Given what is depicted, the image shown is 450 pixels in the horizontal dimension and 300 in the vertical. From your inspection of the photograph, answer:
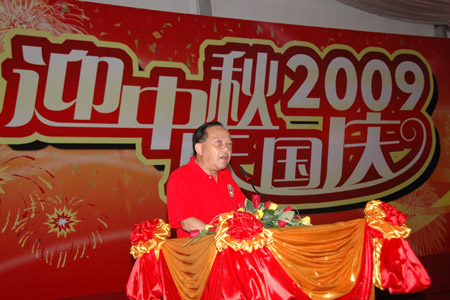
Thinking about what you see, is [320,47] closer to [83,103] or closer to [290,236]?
[83,103]

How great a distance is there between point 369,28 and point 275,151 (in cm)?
199

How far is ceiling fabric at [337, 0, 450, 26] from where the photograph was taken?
548 cm

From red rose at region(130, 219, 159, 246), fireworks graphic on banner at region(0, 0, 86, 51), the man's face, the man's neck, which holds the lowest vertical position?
red rose at region(130, 219, 159, 246)

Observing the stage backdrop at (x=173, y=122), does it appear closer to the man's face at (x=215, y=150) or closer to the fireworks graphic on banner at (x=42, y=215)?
the fireworks graphic on banner at (x=42, y=215)

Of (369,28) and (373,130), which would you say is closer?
(373,130)

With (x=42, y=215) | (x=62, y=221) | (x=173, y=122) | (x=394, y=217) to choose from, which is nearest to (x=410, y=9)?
(x=173, y=122)

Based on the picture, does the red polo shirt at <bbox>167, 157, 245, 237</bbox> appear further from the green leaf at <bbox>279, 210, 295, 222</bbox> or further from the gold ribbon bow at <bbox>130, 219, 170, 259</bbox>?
the green leaf at <bbox>279, 210, 295, 222</bbox>

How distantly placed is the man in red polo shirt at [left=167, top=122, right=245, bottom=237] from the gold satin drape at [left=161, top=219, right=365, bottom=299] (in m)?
0.22

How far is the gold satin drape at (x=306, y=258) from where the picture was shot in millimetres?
2078

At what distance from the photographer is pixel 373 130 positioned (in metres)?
5.39

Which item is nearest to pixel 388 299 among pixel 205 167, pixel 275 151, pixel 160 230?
pixel 275 151

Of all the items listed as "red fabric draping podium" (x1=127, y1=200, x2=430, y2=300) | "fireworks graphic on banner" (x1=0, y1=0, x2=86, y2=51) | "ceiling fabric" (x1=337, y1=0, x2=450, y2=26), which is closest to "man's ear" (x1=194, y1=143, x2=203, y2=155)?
"red fabric draping podium" (x1=127, y1=200, x2=430, y2=300)

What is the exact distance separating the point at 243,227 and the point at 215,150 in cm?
79

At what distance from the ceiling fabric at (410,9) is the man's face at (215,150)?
349cm
